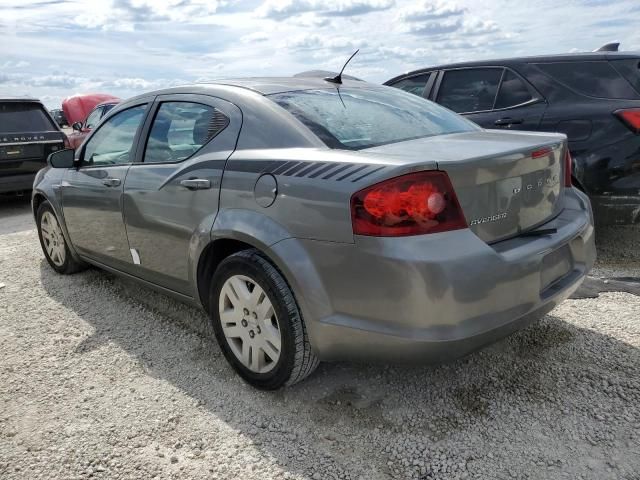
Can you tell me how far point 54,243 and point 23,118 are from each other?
4.12 metres

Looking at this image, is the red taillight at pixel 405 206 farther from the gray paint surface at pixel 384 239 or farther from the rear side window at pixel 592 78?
the rear side window at pixel 592 78

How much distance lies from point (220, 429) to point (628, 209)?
3.49 meters

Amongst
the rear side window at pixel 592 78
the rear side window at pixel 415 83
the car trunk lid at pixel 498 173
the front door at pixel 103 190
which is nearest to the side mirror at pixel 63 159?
the front door at pixel 103 190

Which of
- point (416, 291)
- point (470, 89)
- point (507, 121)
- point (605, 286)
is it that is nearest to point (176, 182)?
point (416, 291)

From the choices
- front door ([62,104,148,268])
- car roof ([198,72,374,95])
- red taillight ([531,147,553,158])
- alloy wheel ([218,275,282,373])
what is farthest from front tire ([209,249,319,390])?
red taillight ([531,147,553,158])

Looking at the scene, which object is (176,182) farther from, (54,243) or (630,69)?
(630,69)

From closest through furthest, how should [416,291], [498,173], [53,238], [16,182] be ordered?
[416,291]
[498,173]
[53,238]
[16,182]

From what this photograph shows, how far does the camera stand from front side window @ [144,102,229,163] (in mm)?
3002

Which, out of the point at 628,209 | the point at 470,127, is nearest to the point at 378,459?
the point at 470,127

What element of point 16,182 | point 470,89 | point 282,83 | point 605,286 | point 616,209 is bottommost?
point 605,286

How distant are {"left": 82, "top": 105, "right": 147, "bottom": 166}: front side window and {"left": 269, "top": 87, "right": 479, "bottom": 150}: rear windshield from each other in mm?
1205

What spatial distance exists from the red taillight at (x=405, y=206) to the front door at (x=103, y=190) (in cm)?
193

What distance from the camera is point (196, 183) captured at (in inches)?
114

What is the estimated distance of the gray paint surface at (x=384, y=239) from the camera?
2168 mm
